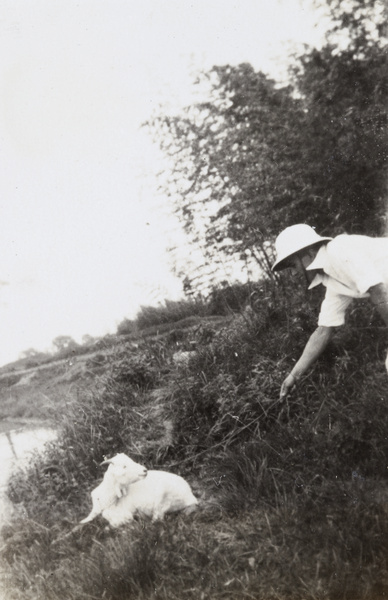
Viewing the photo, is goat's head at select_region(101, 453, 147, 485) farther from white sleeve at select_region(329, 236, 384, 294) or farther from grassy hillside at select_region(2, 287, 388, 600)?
white sleeve at select_region(329, 236, 384, 294)

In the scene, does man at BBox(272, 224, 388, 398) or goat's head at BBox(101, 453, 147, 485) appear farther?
goat's head at BBox(101, 453, 147, 485)

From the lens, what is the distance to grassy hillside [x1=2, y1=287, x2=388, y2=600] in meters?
2.53

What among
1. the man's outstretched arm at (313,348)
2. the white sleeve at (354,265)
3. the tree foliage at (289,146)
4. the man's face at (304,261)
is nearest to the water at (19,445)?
the tree foliage at (289,146)

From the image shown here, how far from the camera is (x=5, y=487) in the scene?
4094mm

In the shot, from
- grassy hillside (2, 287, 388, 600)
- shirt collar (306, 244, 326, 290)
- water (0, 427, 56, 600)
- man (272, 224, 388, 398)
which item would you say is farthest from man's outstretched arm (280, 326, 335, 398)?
water (0, 427, 56, 600)

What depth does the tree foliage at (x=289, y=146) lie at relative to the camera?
378 centimetres

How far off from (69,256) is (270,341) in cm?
187

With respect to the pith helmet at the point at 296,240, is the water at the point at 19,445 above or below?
below

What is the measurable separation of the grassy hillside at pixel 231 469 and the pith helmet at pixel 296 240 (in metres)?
1.07

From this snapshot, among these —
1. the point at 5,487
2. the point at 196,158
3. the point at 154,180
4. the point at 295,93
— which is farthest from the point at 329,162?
the point at 5,487

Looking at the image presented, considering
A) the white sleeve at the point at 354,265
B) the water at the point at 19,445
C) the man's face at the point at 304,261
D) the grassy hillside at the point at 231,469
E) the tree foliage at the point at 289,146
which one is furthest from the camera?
the water at the point at 19,445

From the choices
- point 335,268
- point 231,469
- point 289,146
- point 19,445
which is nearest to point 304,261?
point 335,268

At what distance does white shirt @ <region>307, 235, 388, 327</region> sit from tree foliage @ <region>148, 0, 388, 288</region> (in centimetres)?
138

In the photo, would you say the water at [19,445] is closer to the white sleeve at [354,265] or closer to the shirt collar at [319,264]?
the shirt collar at [319,264]
